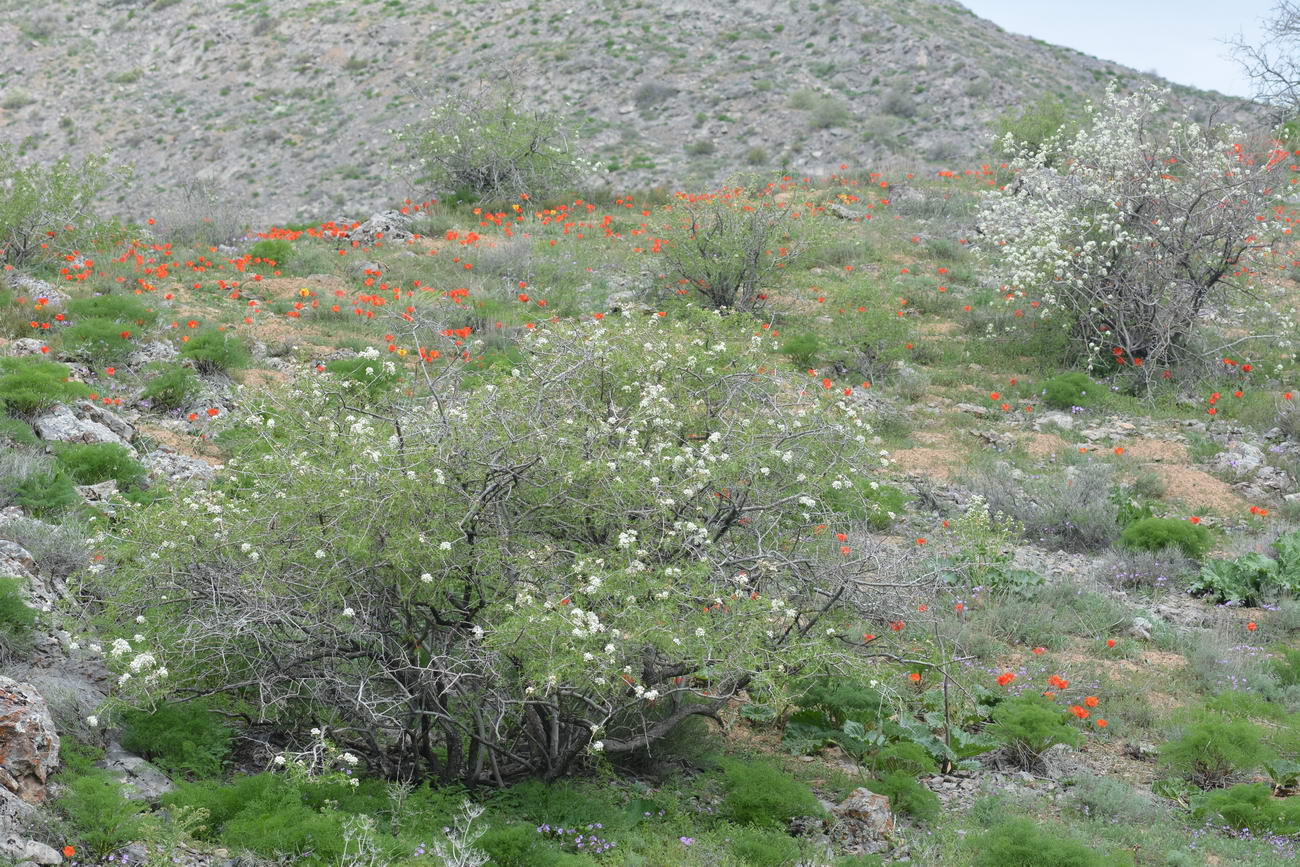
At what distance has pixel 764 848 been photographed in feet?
14.9

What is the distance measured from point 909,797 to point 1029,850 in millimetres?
790

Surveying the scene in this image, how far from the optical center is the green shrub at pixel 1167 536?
27.8 ft

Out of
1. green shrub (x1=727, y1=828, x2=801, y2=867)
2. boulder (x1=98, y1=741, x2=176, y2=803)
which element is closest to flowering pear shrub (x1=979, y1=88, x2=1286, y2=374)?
green shrub (x1=727, y1=828, x2=801, y2=867)

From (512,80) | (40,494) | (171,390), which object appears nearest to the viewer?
(40,494)

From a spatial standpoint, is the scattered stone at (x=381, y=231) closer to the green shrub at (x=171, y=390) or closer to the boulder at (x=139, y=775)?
the green shrub at (x=171, y=390)

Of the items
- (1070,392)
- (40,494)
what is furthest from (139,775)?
(1070,392)

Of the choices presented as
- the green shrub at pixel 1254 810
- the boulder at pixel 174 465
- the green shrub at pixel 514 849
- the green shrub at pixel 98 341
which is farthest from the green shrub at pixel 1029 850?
the green shrub at pixel 98 341

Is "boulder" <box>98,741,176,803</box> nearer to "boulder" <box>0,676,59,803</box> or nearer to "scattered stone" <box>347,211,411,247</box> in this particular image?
"boulder" <box>0,676,59,803</box>

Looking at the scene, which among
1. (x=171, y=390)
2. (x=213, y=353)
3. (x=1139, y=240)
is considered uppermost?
(x=1139, y=240)

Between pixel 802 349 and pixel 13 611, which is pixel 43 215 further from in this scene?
pixel 802 349

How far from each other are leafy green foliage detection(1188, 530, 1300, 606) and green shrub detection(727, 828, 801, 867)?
15.9ft

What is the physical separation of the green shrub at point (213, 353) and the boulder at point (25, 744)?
223 inches

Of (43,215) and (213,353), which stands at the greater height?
(43,215)

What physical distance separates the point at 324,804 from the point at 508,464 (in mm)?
1576
